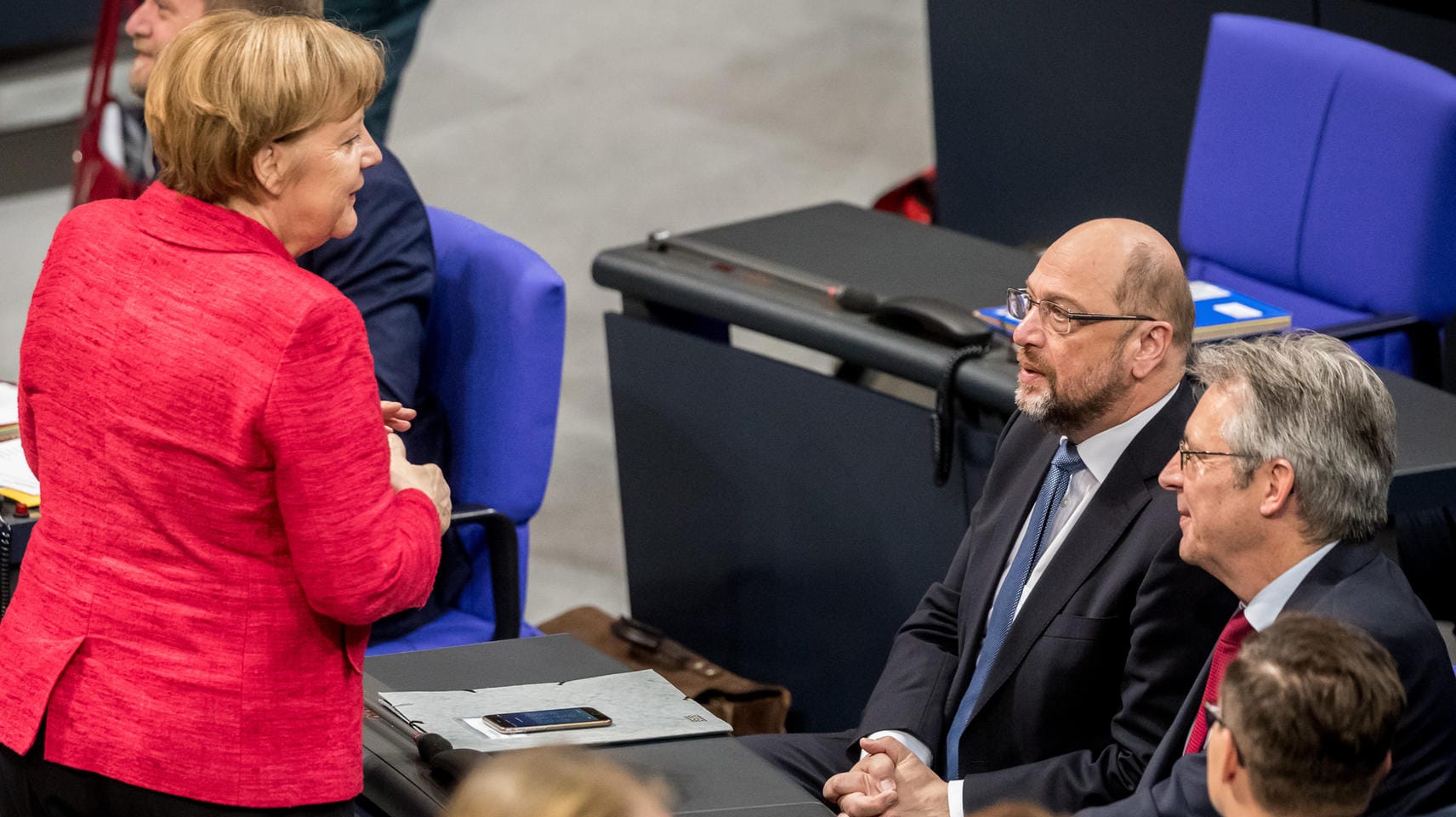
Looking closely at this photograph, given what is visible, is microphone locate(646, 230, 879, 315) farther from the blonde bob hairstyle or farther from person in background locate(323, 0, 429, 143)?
the blonde bob hairstyle

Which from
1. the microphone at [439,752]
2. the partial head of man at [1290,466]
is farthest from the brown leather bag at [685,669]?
the partial head of man at [1290,466]

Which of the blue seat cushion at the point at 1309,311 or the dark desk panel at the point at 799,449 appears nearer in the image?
the dark desk panel at the point at 799,449

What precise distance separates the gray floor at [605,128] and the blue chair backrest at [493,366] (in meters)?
1.68

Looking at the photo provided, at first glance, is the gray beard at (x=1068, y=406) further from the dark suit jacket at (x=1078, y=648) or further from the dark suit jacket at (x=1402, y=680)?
the dark suit jacket at (x=1402, y=680)

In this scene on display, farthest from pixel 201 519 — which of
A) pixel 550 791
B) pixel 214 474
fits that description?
pixel 550 791

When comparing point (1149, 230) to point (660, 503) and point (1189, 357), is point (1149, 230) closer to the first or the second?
point (1189, 357)

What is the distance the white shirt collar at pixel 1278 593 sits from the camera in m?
2.09

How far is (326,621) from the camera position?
6.38 feet

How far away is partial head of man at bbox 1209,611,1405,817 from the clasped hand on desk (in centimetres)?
78

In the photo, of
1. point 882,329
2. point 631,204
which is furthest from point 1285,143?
point 631,204

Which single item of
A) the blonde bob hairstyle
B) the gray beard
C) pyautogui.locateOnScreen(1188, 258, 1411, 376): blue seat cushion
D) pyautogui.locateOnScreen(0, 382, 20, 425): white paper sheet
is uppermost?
the blonde bob hairstyle

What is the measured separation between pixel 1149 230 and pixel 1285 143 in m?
1.30

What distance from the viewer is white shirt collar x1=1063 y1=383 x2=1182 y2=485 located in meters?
2.53

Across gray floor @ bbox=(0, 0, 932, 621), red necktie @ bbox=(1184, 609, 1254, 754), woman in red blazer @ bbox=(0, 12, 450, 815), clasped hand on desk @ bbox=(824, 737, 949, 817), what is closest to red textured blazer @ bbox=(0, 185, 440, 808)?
woman in red blazer @ bbox=(0, 12, 450, 815)
